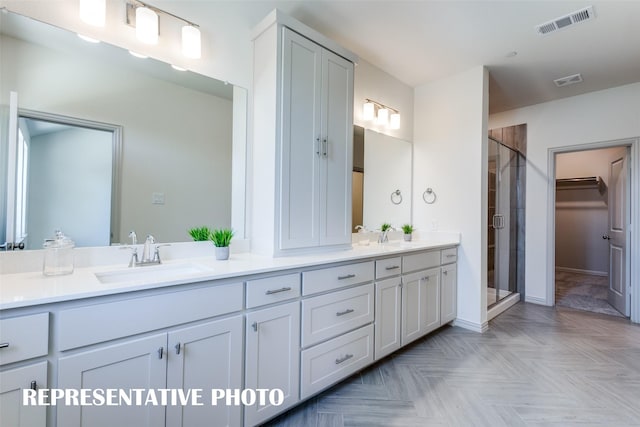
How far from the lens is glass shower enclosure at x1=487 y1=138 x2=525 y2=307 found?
11.8ft

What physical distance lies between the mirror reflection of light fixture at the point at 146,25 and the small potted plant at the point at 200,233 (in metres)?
1.11

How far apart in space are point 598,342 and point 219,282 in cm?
349

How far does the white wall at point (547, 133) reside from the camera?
3447 millimetres

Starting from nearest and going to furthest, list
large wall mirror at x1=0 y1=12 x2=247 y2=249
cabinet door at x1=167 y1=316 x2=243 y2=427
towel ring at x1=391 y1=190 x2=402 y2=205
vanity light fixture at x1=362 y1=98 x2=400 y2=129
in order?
cabinet door at x1=167 y1=316 x2=243 y2=427 < large wall mirror at x1=0 y1=12 x2=247 y2=249 < vanity light fixture at x1=362 y1=98 x2=400 y2=129 < towel ring at x1=391 y1=190 x2=402 y2=205

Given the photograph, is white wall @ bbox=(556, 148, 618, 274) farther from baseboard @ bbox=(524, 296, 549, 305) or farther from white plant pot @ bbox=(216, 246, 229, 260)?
white plant pot @ bbox=(216, 246, 229, 260)

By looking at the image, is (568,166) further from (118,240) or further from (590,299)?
(118,240)

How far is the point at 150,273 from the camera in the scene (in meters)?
1.58

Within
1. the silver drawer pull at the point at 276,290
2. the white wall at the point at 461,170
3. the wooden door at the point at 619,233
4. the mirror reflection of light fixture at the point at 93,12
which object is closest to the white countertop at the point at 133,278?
the silver drawer pull at the point at 276,290

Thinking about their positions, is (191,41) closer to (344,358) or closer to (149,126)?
(149,126)

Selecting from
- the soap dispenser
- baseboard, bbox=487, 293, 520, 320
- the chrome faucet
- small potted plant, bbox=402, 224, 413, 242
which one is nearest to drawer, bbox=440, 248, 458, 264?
small potted plant, bbox=402, 224, 413, 242

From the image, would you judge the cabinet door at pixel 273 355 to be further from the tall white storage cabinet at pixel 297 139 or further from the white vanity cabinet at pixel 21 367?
the white vanity cabinet at pixel 21 367

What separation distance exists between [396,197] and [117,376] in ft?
9.39

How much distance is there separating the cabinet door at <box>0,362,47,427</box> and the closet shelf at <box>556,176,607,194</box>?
24.1 ft

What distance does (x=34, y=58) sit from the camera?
1414 mm
